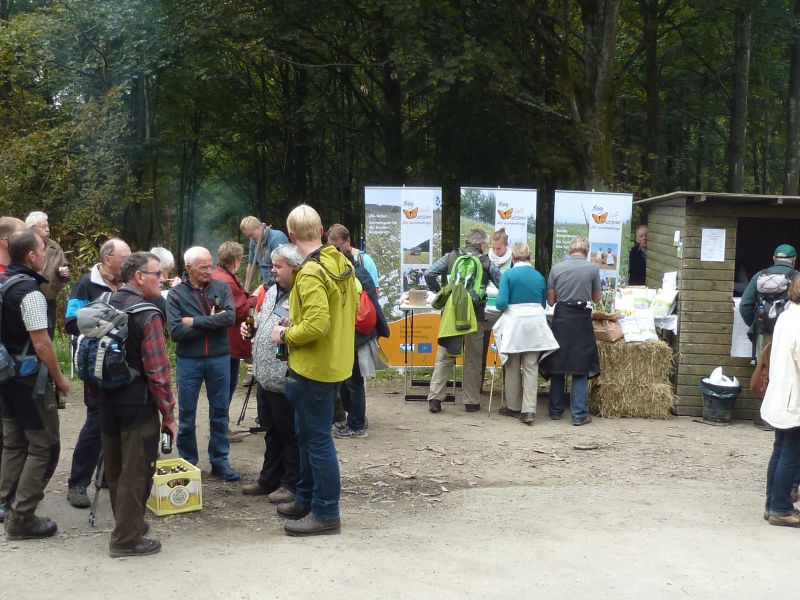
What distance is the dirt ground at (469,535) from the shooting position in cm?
469

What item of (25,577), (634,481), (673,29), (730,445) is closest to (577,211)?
(730,445)

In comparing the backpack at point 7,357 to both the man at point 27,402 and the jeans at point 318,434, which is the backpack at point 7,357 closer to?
the man at point 27,402

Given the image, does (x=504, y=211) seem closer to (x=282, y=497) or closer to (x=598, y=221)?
(x=598, y=221)

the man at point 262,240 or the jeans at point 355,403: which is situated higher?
the man at point 262,240

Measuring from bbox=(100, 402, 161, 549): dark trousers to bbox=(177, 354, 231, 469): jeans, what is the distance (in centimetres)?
140

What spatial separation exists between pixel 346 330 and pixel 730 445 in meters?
4.78

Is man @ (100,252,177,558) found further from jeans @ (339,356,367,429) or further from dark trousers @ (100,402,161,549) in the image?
jeans @ (339,356,367,429)

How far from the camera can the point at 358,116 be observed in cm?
2388

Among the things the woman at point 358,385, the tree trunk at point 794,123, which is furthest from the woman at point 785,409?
the tree trunk at point 794,123

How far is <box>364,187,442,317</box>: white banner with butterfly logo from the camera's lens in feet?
40.2

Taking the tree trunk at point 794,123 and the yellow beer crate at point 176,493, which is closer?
the yellow beer crate at point 176,493

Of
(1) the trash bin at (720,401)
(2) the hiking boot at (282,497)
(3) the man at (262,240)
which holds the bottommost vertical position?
(2) the hiking boot at (282,497)

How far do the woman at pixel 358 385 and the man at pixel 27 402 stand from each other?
2.85 metres

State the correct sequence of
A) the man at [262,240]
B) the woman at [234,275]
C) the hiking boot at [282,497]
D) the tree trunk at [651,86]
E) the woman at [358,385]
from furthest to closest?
the tree trunk at [651,86] → the man at [262,240] → the woman at [358,385] → the woman at [234,275] → the hiking boot at [282,497]
